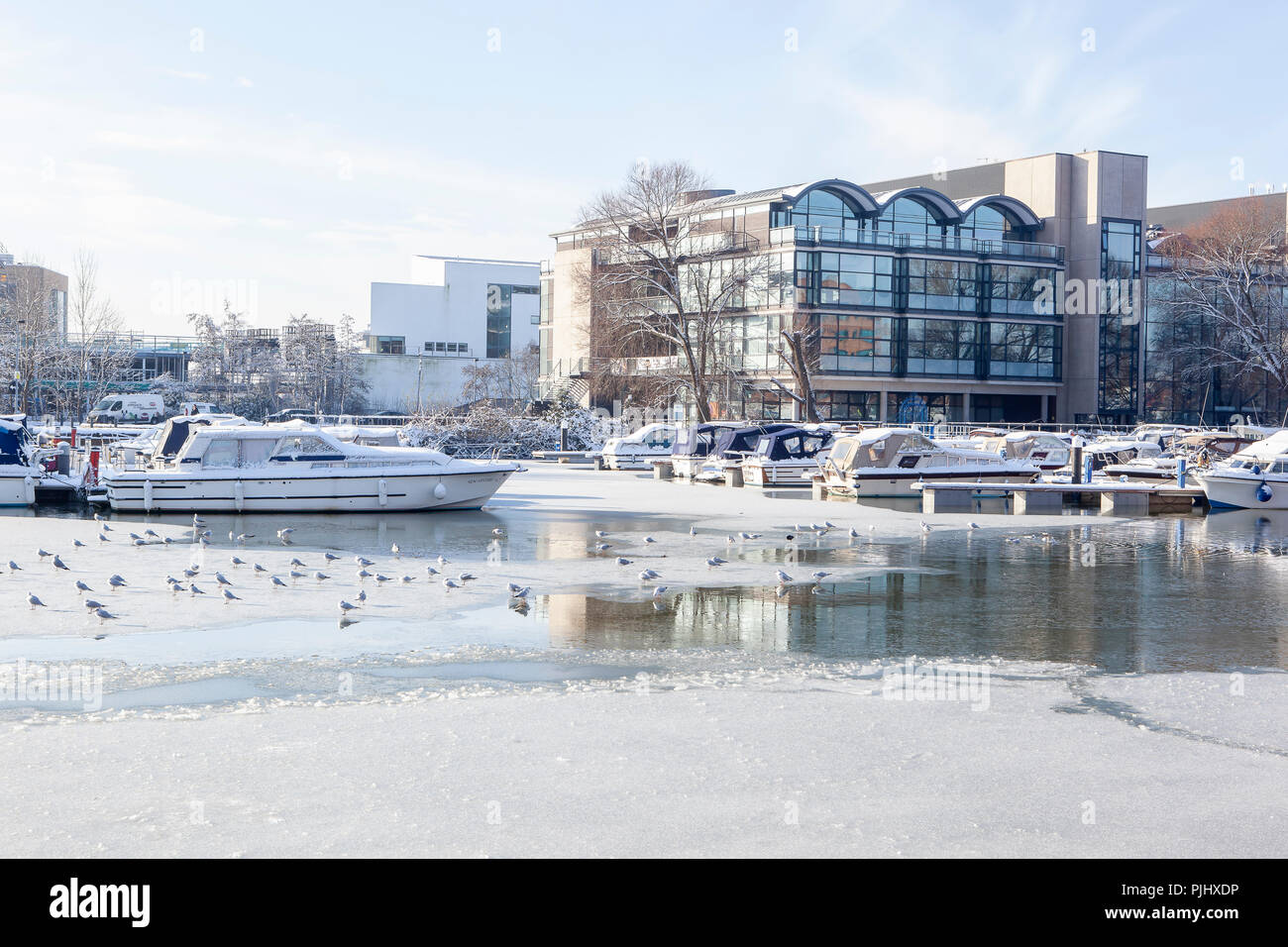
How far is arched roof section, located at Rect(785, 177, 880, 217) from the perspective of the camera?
226 feet

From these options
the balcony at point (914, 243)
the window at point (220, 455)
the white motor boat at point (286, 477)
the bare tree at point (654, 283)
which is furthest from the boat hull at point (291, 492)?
the balcony at point (914, 243)

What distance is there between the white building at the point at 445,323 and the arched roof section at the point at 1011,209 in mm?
38292

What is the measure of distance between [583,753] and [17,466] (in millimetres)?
22986

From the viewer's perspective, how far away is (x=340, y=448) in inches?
1017

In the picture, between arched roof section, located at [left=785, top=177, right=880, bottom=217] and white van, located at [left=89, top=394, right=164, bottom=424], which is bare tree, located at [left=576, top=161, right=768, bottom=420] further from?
white van, located at [left=89, top=394, right=164, bottom=424]

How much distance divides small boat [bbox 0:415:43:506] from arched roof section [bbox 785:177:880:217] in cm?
4915

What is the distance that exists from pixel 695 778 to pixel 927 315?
217ft

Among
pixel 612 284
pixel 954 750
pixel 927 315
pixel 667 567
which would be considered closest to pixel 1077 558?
pixel 667 567

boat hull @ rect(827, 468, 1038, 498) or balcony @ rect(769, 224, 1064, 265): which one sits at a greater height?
balcony @ rect(769, 224, 1064, 265)

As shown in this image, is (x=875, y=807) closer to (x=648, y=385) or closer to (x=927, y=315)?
(x=648, y=385)

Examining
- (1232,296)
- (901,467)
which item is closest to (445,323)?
(1232,296)

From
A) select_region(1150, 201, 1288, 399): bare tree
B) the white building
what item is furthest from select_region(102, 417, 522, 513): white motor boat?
the white building

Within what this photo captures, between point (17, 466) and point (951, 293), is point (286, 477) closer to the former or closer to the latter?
point (17, 466)

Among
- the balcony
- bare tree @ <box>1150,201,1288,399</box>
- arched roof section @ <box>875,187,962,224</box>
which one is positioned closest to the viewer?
the balcony
